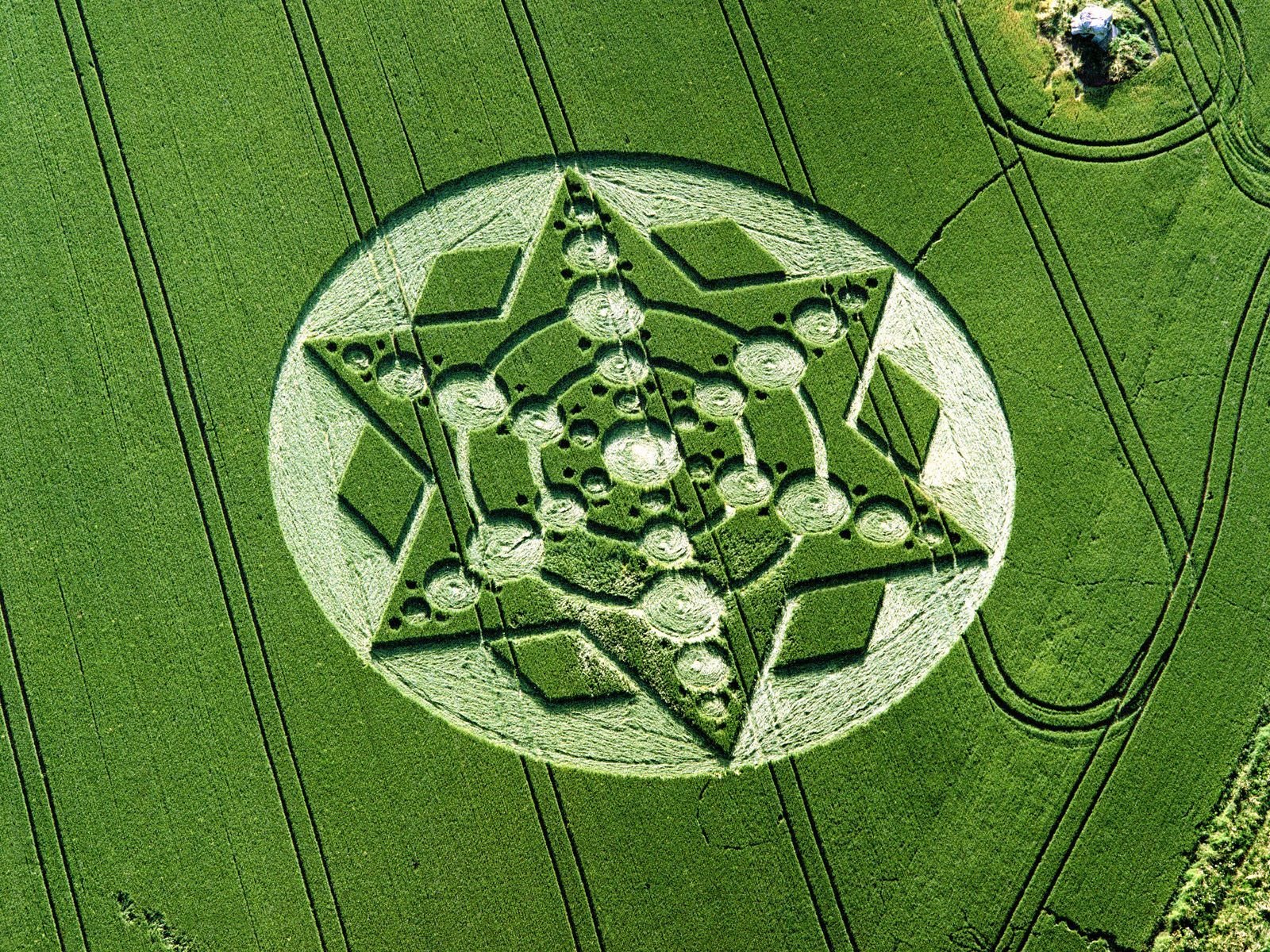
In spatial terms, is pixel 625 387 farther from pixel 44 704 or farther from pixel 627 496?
pixel 44 704

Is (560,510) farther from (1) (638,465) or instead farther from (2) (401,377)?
(2) (401,377)

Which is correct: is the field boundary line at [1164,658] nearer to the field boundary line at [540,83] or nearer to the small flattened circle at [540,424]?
the small flattened circle at [540,424]

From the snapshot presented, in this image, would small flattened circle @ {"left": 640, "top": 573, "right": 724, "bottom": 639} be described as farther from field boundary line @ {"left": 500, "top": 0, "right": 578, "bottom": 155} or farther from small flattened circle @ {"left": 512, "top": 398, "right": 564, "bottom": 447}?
field boundary line @ {"left": 500, "top": 0, "right": 578, "bottom": 155}

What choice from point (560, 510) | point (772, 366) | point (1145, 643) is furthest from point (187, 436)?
point (1145, 643)

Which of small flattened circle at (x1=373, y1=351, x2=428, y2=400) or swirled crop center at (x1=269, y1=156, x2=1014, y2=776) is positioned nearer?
swirled crop center at (x1=269, y1=156, x2=1014, y2=776)

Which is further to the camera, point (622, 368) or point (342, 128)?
point (342, 128)

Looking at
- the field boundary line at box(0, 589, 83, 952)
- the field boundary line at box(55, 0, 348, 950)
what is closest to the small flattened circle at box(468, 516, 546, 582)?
the field boundary line at box(55, 0, 348, 950)
